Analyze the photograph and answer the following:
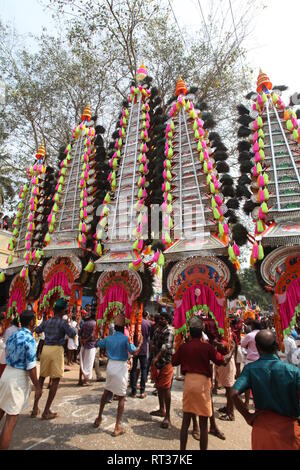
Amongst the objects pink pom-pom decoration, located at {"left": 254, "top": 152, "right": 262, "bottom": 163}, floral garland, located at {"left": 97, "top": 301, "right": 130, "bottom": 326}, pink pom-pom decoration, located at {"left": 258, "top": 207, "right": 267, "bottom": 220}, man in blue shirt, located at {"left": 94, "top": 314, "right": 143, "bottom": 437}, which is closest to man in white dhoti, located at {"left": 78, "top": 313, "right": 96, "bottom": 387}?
floral garland, located at {"left": 97, "top": 301, "right": 130, "bottom": 326}

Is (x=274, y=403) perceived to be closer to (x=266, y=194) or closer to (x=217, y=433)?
(x=217, y=433)

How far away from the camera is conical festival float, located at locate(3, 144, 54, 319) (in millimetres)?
8609

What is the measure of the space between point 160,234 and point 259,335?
4.83m

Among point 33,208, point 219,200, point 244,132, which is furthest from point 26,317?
point 33,208

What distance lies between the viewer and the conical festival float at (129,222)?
6738mm

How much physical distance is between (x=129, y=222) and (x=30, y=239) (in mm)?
3553

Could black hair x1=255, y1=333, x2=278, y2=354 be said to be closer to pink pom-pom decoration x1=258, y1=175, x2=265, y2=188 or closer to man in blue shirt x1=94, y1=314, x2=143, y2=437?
man in blue shirt x1=94, y1=314, x2=143, y2=437

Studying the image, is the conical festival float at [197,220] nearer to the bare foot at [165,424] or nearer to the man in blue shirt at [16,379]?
the bare foot at [165,424]

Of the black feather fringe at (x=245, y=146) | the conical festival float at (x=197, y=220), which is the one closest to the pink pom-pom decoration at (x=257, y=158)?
the black feather fringe at (x=245, y=146)

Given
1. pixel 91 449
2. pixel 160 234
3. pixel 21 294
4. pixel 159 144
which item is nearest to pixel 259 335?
pixel 91 449

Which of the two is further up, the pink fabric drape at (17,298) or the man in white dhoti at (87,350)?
the pink fabric drape at (17,298)

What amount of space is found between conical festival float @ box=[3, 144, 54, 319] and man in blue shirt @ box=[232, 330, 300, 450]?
23.3 feet

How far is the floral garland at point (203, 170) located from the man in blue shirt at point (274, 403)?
3.46 metres

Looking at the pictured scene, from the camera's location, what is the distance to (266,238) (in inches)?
221
